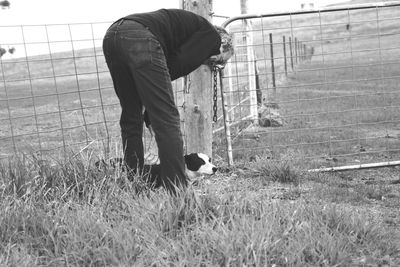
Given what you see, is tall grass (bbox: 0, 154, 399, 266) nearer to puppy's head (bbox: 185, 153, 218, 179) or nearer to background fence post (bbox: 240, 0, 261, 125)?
puppy's head (bbox: 185, 153, 218, 179)

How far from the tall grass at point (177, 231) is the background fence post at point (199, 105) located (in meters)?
1.45

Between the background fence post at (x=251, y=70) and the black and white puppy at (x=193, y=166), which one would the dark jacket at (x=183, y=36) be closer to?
the black and white puppy at (x=193, y=166)

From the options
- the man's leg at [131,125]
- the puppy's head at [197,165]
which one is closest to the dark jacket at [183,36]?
the man's leg at [131,125]

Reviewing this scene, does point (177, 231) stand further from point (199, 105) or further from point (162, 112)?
point (199, 105)

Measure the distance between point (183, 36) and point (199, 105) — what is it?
1206mm

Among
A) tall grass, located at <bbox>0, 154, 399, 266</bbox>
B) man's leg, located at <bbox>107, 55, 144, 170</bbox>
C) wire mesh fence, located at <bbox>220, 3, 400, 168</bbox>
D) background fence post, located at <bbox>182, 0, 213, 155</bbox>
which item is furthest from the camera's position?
wire mesh fence, located at <bbox>220, 3, 400, 168</bbox>

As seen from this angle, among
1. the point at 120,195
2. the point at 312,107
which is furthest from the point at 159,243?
the point at 312,107

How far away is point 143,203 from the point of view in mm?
3260

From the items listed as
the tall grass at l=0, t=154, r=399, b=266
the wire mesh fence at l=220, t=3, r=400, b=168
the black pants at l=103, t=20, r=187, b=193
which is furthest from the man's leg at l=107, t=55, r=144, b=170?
the wire mesh fence at l=220, t=3, r=400, b=168

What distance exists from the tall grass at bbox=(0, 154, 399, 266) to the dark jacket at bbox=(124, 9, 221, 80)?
39.7 inches

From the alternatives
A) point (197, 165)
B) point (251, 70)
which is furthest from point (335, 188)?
point (251, 70)

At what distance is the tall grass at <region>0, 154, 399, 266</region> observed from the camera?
2684 millimetres

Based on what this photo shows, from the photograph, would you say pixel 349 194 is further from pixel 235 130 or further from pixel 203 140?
pixel 235 130

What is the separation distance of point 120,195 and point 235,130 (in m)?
4.45
